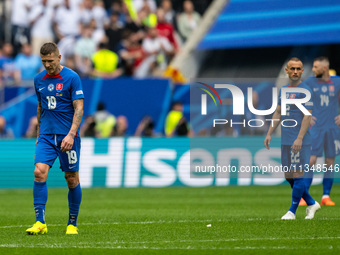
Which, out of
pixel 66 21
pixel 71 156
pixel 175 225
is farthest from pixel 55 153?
pixel 66 21

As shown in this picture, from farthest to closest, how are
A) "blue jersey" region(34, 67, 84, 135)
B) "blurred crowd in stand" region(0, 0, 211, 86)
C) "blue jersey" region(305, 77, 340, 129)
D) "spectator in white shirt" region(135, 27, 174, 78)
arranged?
"spectator in white shirt" region(135, 27, 174, 78), "blurred crowd in stand" region(0, 0, 211, 86), "blue jersey" region(305, 77, 340, 129), "blue jersey" region(34, 67, 84, 135)

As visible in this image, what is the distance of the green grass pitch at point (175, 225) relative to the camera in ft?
30.7

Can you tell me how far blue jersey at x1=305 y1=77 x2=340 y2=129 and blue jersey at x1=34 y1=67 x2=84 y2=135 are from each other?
573 cm

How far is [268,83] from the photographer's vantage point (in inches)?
845

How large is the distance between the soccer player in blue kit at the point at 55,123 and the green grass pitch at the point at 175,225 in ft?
1.99

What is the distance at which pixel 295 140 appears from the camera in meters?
12.0

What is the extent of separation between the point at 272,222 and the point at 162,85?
1162 centimetres

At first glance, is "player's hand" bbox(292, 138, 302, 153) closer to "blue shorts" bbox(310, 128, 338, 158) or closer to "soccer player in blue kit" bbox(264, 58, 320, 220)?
"soccer player in blue kit" bbox(264, 58, 320, 220)

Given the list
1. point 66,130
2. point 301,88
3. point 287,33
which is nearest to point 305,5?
point 287,33

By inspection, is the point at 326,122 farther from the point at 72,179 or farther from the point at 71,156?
the point at 71,156

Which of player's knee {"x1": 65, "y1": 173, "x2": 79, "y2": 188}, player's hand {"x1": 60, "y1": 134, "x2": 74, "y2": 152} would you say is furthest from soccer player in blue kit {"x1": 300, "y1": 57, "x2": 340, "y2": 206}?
player's hand {"x1": 60, "y1": 134, "x2": 74, "y2": 152}

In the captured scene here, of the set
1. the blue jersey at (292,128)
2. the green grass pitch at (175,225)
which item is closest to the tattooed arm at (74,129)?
the green grass pitch at (175,225)

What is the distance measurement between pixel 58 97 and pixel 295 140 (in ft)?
Answer: 11.6

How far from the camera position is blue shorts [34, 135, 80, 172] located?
34.6ft
